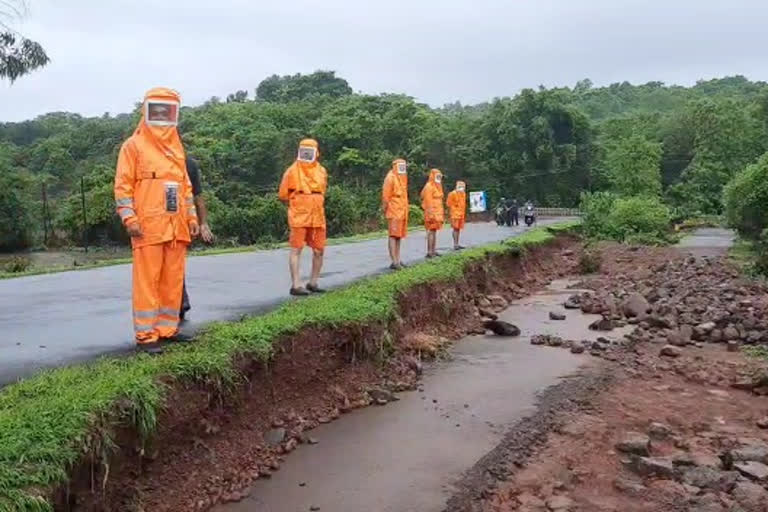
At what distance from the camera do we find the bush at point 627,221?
34062 mm

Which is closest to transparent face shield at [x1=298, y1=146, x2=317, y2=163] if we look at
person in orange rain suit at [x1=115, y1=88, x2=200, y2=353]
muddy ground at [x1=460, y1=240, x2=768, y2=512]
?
person in orange rain suit at [x1=115, y1=88, x2=200, y2=353]

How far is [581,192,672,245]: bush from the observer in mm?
34062

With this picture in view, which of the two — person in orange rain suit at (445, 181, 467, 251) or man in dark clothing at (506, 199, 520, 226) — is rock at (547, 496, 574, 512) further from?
man in dark clothing at (506, 199, 520, 226)

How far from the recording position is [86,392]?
16.6 feet

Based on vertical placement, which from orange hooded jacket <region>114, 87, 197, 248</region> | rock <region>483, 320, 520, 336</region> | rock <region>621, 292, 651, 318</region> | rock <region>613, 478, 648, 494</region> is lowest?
rock <region>613, 478, 648, 494</region>

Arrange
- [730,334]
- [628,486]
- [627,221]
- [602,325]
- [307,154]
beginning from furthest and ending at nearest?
[627,221] < [602,325] < [730,334] < [307,154] < [628,486]

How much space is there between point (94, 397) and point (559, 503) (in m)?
3.74

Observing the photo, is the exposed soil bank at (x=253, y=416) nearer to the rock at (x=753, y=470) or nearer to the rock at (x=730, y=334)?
the rock at (x=753, y=470)

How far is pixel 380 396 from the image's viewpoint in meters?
8.53

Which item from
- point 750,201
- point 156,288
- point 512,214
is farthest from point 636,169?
point 156,288

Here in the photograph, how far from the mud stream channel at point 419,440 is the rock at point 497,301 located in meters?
3.86

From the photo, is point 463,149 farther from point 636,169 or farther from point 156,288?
point 156,288

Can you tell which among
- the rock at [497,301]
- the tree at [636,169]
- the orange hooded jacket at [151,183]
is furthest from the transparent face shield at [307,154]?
the tree at [636,169]

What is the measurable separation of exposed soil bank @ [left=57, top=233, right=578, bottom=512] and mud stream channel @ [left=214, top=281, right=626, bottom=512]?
0.74 ft
